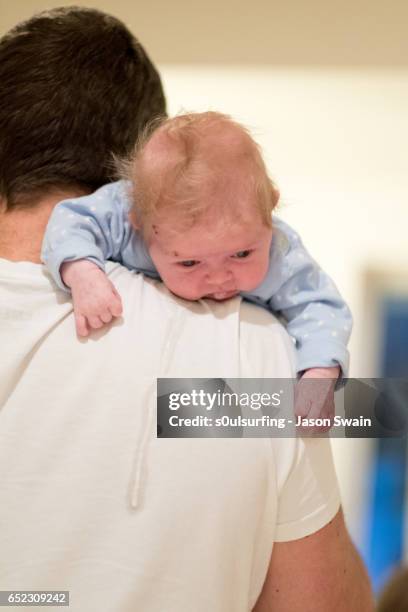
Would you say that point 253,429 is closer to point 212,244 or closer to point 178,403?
point 178,403

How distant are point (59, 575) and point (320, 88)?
1942 mm

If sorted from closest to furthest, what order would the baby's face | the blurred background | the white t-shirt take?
the white t-shirt, the baby's face, the blurred background

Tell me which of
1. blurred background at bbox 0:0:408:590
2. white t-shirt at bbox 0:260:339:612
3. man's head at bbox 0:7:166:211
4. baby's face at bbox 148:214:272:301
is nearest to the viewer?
white t-shirt at bbox 0:260:339:612

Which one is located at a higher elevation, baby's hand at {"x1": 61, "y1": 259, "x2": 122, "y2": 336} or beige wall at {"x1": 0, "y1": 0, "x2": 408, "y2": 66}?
beige wall at {"x1": 0, "y1": 0, "x2": 408, "y2": 66}

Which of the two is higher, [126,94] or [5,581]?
[126,94]

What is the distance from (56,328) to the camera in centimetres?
84

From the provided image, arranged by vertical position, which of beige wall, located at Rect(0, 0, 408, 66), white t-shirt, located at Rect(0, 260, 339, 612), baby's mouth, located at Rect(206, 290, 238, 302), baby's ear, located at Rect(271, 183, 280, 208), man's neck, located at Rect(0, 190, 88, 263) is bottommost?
white t-shirt, located at Rect(0, 260, 339, 612)

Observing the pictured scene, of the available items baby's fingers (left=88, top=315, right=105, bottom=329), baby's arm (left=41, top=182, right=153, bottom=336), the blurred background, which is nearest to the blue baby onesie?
baby's arm (left=41, top=182, right=153, bottom=336)

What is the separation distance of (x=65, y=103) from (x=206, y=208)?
0.25 m

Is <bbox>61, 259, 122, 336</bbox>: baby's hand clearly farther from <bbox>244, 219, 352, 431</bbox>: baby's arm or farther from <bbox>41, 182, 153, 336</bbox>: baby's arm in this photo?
<bbox>244, 219, 352, 431</bbox>: baby's arm

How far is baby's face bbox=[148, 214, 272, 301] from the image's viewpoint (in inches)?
35.7

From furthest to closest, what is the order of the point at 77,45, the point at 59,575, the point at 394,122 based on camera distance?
the point at 394,122 → the point at 77,45 → the point at 59,575

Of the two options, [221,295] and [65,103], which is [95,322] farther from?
[65,103]

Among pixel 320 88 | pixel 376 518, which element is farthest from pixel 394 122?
pixel 376 518
